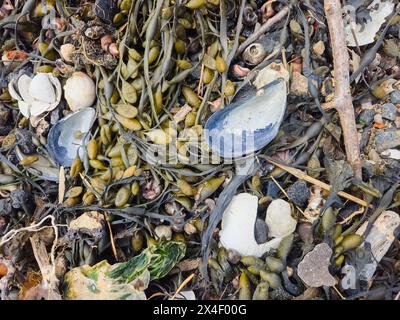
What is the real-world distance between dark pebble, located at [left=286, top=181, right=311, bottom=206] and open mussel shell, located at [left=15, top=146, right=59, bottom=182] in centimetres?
74

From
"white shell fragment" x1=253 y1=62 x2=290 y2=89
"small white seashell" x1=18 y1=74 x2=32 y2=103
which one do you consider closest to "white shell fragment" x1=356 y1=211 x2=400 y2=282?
"white shell fragment" x1=253 y1=62 x2=290 y2=89

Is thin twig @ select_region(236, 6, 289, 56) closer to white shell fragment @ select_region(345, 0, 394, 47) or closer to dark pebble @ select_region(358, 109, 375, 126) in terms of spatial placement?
white shell fragment @ select_region(345, 0, 394, 47)

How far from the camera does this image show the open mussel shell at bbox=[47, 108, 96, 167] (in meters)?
1.56

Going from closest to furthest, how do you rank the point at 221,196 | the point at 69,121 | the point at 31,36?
the point at 221,196, the point at 69,121, the point at 31,36

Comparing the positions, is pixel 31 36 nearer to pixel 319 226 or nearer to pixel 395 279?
pixel 319 226

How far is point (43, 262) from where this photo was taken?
1.47 m

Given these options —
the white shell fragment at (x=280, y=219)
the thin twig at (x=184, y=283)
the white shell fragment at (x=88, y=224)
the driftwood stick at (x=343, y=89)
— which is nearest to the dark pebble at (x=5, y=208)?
the white shell fragment at (x=88, y=224)

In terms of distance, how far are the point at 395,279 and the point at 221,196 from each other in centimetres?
54

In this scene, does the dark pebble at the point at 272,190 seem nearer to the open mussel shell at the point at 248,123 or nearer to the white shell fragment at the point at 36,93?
the open mussel shell at the point at 248,123

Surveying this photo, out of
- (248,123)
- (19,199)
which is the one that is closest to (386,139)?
(248,123)

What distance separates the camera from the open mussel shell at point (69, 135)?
1561mm

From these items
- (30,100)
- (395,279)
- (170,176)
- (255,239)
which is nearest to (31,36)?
(30,100)

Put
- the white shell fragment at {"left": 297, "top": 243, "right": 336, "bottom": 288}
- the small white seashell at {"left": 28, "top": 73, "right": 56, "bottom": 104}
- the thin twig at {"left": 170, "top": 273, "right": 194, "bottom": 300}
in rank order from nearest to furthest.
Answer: the white shell fragment at {"left": 297, "top": 243, "right": 336, "bottom": 288} < the thin twig at {"left": 170, "top": 273, "right": 194, "bottom": 300} < the small white seashell at {"left": 28, "top": 73, "right": 56, "bottom": 104}

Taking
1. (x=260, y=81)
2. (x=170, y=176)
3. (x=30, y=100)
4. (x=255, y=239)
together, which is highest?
(x=260, y=81)
